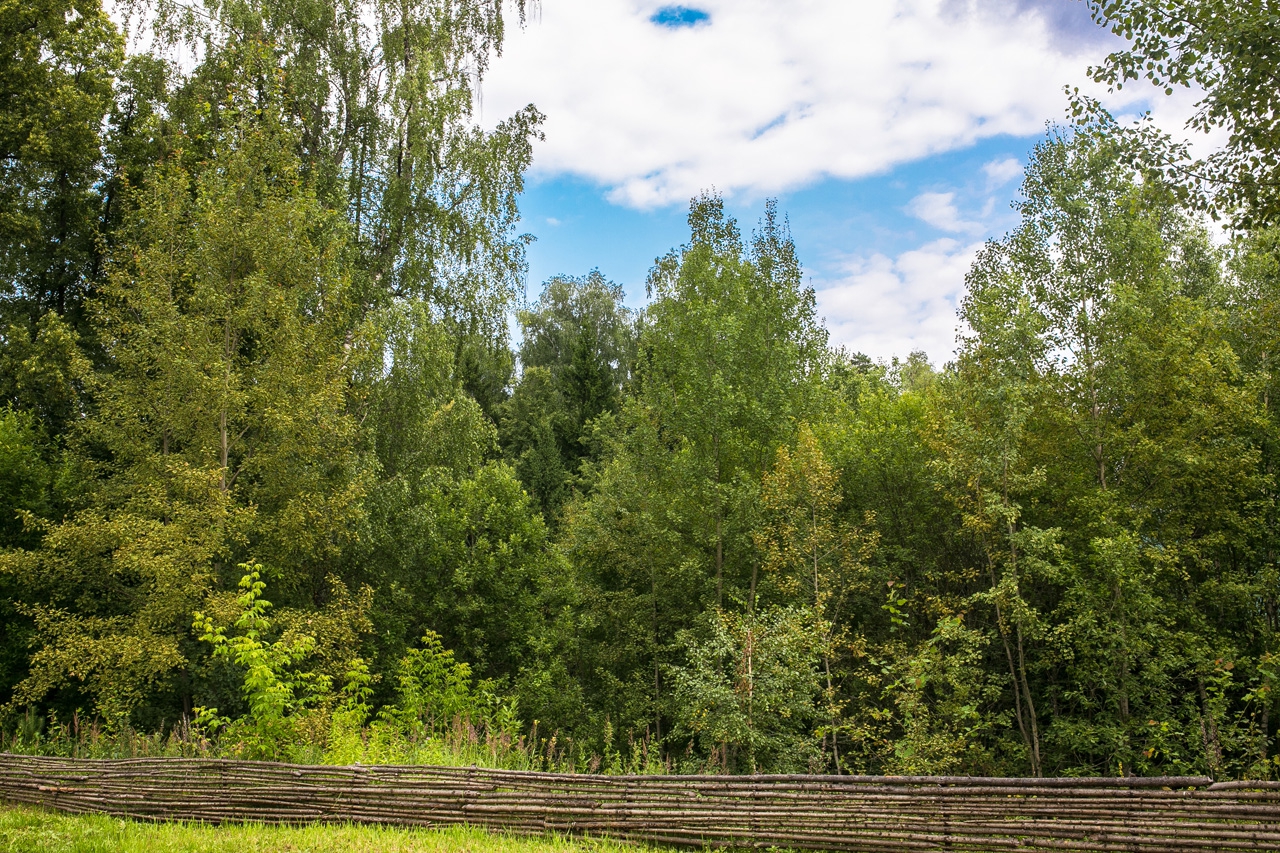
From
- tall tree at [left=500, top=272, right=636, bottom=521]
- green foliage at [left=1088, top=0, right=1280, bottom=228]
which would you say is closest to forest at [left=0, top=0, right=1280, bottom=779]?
green foliage at [left=1088, top=0, right=1280, bottom=228]

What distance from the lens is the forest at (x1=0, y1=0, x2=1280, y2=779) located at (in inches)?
484

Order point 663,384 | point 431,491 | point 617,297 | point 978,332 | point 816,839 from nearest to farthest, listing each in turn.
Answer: point 816,839, point 978,332, point 431,491, point 663,384, point 617,297

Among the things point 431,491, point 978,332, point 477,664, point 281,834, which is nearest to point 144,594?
point 431,491

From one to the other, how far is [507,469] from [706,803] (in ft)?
45.6

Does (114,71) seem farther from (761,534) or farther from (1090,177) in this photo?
(1090,177)

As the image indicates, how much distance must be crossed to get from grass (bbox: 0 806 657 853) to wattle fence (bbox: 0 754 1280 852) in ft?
0.78

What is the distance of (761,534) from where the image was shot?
15.6 metres

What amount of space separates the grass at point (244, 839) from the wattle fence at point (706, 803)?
0.78ft

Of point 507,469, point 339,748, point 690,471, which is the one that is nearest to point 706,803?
point 339,748

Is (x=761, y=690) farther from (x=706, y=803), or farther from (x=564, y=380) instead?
(x=564, y=380)

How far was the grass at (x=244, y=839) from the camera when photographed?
18.3 feet

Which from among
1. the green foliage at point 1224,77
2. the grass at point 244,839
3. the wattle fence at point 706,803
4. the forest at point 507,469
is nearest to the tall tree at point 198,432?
the forest at point 507,469

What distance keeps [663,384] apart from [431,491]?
18.6 feet

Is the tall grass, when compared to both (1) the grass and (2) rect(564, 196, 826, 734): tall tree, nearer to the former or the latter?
(1) the grass
